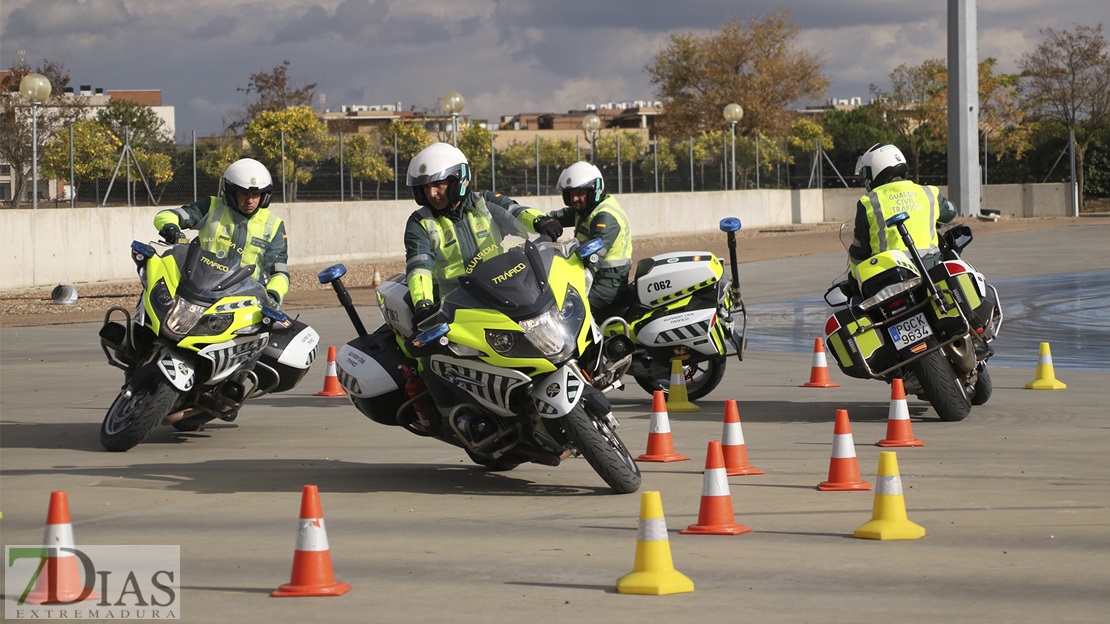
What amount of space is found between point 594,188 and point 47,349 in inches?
332

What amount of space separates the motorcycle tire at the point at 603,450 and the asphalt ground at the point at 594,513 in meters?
0.11

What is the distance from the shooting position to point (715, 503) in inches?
290

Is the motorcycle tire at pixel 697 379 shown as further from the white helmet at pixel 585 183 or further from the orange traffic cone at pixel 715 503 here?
the orange traffic cone at pixel 715 503

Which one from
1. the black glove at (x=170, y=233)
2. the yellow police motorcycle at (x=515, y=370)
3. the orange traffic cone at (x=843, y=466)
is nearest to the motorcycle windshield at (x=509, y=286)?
the yellow police motorcycle at (x=515, y=370)

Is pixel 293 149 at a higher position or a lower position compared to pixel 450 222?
higher

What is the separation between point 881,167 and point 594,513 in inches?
201

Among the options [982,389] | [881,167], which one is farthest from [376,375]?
[982,389]

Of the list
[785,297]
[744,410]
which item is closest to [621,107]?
[785,297]

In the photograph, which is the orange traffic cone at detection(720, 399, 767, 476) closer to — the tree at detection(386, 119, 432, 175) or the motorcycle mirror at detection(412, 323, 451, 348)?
the motorcycle mirror at detection(412, 323, 451, 348)

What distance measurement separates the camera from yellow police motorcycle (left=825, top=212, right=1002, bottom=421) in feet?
36.6

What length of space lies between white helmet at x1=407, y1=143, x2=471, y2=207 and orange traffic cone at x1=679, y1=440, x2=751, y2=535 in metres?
2.58

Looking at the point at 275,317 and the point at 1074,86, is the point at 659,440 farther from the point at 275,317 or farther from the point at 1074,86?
the point at 1074,86

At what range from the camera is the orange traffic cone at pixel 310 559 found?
20.4ft

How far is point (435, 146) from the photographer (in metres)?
9.23
